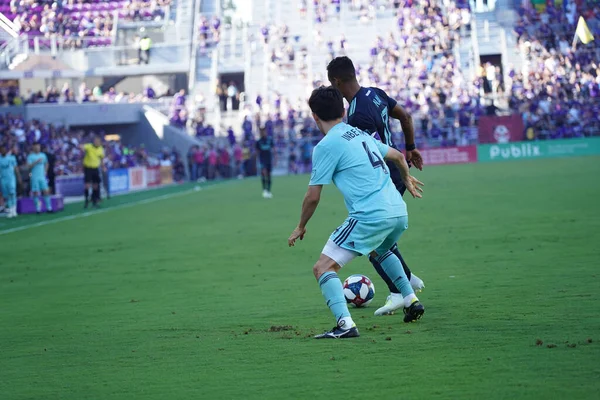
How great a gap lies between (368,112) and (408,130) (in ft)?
2.66

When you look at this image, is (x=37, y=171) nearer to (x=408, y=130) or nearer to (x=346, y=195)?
(x=408, y=130)

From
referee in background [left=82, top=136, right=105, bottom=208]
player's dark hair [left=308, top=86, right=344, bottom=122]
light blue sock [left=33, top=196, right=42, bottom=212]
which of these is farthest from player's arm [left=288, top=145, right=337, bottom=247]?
referee in background [left=82, top=136, right=105, bottom=208]

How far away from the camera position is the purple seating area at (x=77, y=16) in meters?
56.8

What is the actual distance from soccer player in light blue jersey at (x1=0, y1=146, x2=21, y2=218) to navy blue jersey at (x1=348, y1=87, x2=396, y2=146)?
20.5 metres

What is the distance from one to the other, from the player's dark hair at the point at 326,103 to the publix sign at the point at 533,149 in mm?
41459

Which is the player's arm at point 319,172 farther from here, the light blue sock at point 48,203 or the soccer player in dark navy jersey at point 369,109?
the light blue sock at point 48,203

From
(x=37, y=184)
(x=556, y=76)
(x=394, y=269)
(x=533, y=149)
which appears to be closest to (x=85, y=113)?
(x=533, y=149)

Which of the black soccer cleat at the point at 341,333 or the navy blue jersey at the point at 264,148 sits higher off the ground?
the black soccer cleat at the point at 341,333

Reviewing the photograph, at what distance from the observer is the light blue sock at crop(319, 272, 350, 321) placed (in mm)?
7539

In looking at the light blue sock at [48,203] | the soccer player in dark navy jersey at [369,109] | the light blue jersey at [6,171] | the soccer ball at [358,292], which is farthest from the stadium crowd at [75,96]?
the soccer player in dark navy jersey at [369,109]

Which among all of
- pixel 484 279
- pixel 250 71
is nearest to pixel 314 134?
pixel 250 71

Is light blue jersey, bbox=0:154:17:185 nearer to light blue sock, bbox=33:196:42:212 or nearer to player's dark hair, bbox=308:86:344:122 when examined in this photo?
light blue sock, bbox=33:196:42:212

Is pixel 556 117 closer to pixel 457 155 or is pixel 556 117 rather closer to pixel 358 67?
pixel 457 155

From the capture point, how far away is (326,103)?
7391mm
